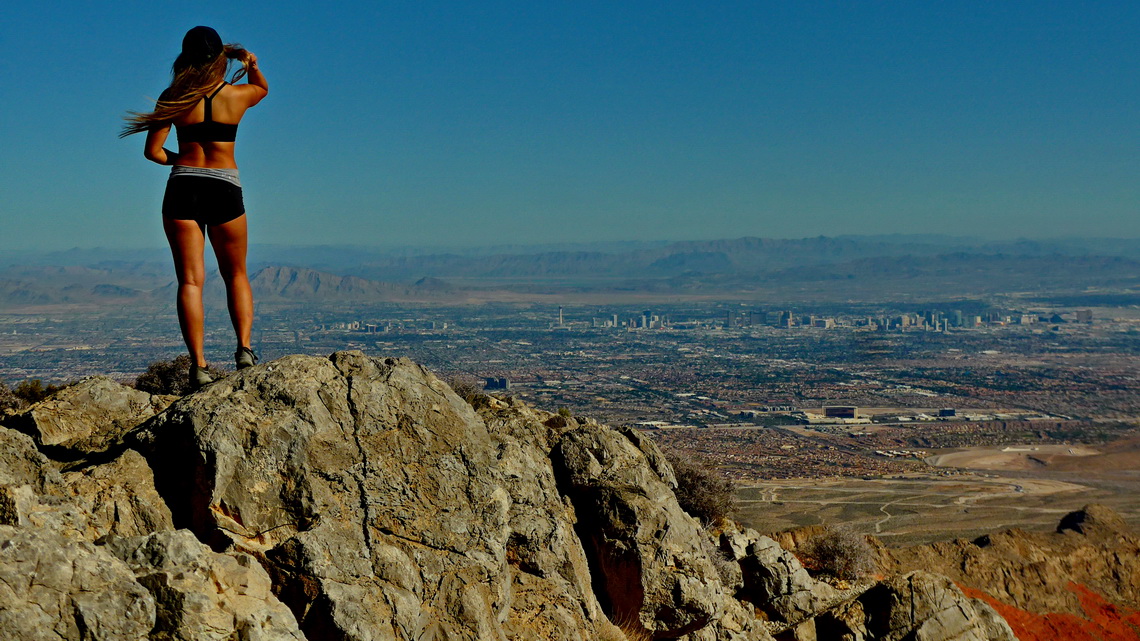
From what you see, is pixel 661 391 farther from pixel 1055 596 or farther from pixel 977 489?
pixel 1055 596

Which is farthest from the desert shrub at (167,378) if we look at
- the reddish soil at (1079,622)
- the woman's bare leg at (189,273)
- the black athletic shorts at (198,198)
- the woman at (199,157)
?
the reddish soil at (1079,622)

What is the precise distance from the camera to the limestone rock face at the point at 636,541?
852 centimetres

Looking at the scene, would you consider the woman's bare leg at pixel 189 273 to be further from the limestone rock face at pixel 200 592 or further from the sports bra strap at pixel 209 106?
the limestone rock face at pixel 200 592

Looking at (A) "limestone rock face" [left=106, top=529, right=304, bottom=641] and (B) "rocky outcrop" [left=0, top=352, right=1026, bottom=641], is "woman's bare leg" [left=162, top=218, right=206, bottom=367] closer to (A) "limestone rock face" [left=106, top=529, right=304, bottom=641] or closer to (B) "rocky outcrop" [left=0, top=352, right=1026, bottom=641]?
(B) "rocky outcrop" [left=0, top=352, right=1026, bottom=641]

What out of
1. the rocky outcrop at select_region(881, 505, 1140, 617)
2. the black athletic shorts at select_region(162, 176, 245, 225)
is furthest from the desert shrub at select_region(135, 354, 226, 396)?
the rocky outcrop at select_region(881, 505, 1140, 617)

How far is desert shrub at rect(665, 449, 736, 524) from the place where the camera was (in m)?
13.4

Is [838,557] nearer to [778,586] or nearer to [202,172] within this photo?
[778,586]

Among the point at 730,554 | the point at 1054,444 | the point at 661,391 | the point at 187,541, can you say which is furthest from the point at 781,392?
the point at 187,541

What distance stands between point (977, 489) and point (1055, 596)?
27.6 m

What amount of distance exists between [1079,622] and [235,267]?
1905 cm

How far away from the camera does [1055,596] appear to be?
2452 centimetres

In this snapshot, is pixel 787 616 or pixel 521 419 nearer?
pixel 521 419

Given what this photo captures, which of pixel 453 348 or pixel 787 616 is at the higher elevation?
pixel 787 616

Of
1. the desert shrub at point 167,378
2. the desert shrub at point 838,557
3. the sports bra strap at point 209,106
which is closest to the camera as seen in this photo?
the sports bra strap at point 209,106
